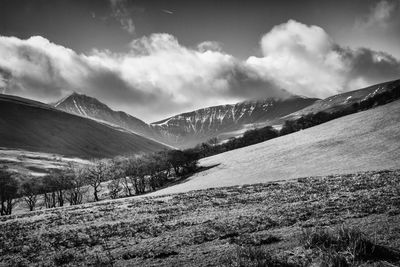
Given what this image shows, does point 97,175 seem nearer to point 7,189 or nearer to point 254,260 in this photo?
point 7,189

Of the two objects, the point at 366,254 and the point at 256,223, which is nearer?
the point at 366,254

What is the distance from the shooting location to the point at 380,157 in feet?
189

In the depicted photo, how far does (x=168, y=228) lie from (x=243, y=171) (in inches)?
2471

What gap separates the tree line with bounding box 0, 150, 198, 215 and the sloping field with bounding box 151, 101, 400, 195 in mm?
23821

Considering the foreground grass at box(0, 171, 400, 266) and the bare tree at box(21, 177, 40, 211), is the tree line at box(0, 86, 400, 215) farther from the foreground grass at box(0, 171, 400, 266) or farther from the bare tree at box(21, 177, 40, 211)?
the foreground grass at box(0, 171, 400, 266)

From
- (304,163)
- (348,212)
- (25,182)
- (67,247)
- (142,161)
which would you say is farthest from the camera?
(142,161)

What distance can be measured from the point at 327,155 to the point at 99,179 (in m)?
77.0

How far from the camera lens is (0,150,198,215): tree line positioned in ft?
310

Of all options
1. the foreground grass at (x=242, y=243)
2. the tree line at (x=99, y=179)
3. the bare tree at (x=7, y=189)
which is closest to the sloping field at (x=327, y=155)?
the tree line at (x=99, y=179)

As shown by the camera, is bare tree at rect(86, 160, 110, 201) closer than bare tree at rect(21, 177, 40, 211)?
No

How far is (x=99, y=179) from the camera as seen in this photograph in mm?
103062

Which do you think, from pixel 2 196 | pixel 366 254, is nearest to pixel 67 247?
pixel 366 254

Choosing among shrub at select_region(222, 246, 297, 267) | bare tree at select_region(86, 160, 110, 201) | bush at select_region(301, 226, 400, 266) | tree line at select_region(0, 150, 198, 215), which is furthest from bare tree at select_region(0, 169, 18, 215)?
bush at select_region(301, 226, 400, 266)

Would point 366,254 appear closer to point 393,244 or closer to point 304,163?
point 393,244
